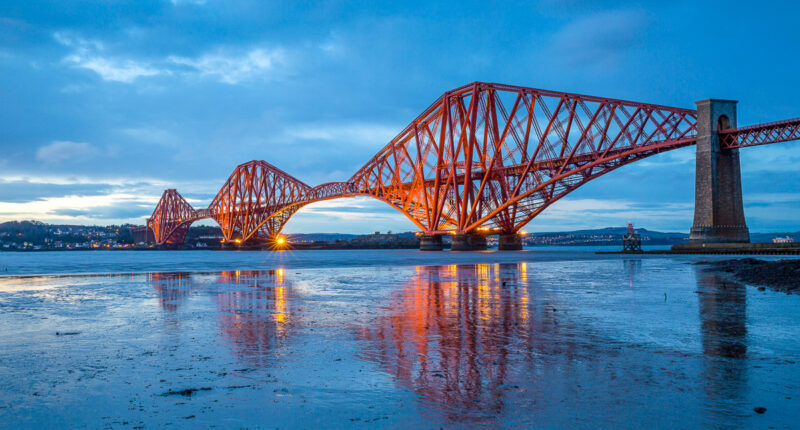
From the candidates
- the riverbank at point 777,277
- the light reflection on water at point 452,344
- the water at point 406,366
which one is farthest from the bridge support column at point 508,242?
the water at point 406,366

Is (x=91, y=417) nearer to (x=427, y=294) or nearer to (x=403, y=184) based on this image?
(x=427, y=294)

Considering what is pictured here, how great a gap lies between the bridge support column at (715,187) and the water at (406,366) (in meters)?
35.0

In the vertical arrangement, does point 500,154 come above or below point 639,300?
above

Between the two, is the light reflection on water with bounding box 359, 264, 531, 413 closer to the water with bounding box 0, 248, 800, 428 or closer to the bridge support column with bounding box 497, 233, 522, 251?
the water with bounding box 0, 248, 800, 428

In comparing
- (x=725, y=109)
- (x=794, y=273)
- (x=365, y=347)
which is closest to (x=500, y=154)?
(x=725, y=109)

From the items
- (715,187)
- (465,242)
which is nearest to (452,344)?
(715,187)

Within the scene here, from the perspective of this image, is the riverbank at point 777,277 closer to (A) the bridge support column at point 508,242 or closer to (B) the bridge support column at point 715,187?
(B) the bridge support column at point 715,187

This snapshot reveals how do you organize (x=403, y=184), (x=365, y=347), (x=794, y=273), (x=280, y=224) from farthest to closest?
(x=280, y=224), (x=403, y=184), (x=794, y=273), (x=365, y=347)

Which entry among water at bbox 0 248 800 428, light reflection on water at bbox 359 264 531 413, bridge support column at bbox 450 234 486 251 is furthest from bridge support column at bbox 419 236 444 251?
water at bbox 0 248 800 428

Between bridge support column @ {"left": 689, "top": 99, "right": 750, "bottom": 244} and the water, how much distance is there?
35.0m

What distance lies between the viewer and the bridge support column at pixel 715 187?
1694 inches

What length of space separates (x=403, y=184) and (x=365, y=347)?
78.7 meters

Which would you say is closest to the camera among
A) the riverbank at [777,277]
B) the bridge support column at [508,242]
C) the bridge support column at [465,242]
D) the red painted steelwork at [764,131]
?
the riverbank at [777,277]

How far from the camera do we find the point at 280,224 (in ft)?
427
